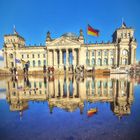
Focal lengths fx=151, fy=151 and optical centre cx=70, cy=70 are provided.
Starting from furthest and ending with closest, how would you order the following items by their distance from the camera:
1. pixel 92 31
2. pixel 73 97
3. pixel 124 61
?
pixel 124 61
pixel 92 31
pixel 73 97

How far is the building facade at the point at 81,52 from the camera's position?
2007 inches

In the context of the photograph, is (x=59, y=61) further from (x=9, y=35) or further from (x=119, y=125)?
(x=119, y=125)

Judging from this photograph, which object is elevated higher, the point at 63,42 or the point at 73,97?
the point at 63,42

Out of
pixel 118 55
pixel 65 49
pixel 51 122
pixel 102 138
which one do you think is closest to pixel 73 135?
pixel 102 138

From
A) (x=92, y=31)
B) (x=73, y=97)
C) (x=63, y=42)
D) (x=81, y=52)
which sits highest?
(x=63, y=42)

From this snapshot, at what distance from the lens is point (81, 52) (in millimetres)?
52656

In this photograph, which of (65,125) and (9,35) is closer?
(65,125)

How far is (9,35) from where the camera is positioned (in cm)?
5850

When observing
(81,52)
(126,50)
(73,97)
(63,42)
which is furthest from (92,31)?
(126,50)

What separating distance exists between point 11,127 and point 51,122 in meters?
1.09

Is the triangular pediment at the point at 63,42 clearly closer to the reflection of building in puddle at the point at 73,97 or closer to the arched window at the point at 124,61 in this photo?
the arched window at the point at 124,61

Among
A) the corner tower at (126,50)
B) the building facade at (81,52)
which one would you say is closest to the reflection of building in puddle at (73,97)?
the building facade at (81,52)

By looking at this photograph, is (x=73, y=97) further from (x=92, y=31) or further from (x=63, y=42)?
(x=63, y=42)

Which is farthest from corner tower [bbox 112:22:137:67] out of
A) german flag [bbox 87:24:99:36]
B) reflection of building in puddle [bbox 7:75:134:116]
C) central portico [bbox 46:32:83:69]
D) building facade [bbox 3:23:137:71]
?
reflection of building in puddle [bbox 7:75:134:116]
